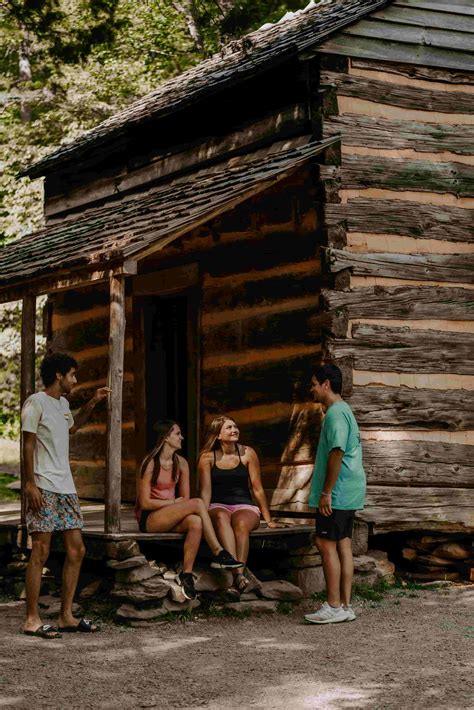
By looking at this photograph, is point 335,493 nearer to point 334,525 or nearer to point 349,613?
point 334,525

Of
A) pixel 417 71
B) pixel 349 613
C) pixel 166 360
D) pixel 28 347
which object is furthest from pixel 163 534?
pixel 417 71

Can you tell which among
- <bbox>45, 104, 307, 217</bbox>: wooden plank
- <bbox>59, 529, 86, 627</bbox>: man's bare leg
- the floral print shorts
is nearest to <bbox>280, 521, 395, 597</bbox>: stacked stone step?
<bbox>59, 529, 86, 627</bbox>: man's bare leg

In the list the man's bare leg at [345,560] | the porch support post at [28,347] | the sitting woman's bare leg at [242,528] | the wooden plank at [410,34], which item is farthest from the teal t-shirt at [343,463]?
the wooden plank at [410,34]

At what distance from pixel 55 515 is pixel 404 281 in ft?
12.8

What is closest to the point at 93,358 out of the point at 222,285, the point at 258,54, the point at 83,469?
the point at 83,469

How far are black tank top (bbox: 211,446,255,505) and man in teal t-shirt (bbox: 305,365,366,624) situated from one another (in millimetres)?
748

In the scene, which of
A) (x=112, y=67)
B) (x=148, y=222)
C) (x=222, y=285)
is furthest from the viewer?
(x=112, y=67)

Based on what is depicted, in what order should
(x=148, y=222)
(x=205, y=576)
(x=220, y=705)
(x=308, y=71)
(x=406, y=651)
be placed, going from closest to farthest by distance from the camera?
(x=220, y=705), (x=406, y=651), (x=205, y=576), (x=148, y=222), (x=308, y=71)

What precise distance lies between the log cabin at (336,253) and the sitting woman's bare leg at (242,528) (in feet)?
3.76

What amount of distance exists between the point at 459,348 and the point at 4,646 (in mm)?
4825

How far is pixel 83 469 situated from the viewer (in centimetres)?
1294

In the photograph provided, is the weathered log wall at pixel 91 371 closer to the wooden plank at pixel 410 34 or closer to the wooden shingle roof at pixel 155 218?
the wooden shingle roof at pixel 155 218

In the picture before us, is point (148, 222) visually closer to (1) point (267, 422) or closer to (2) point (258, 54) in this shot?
(1) point (267, 422)

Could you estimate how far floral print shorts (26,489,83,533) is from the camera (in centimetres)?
752
